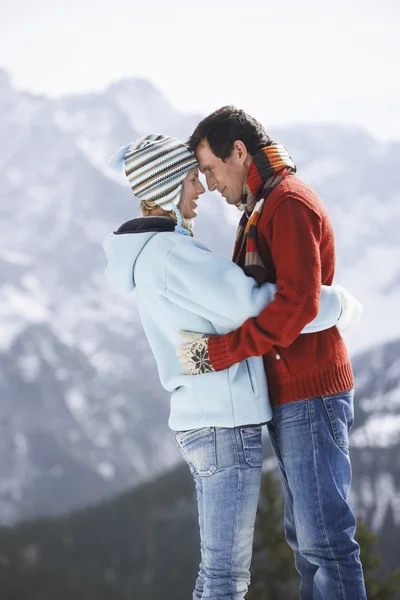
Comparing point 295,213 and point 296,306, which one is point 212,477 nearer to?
point 296,306

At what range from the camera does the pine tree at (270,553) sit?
18.8 meters

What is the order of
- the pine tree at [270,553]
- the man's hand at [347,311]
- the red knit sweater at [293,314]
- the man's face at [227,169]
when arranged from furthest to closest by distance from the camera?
the pine tree at [270,553]
the man's face at [227,169]
the man's hand at [347,311]
the red knit sweater at [293,314]

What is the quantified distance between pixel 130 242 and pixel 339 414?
119 cm

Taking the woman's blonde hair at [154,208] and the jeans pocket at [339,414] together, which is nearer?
the jeans pocket at [339,414]

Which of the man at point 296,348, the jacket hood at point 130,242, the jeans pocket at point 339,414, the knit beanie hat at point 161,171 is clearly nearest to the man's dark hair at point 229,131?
the man at point 296,348

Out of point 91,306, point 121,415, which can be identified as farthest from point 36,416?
point 91,306

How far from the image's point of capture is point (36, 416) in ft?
505

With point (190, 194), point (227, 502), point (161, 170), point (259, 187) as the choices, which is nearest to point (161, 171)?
point (161, 170)

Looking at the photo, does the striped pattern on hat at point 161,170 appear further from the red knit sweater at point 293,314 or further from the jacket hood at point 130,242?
the red knit sweater at point 293,314

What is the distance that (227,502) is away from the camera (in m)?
3.11

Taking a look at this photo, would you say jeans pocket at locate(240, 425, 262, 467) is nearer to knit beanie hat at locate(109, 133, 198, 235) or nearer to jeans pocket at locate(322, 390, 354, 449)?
jeans pocket at locate(322, 390, 354, 449)

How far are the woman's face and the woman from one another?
0.12ft

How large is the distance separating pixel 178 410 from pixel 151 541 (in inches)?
3218

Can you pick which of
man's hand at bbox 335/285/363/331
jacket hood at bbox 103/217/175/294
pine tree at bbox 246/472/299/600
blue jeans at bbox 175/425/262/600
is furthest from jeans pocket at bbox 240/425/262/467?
pine tree at bbox 246/472/299/600
